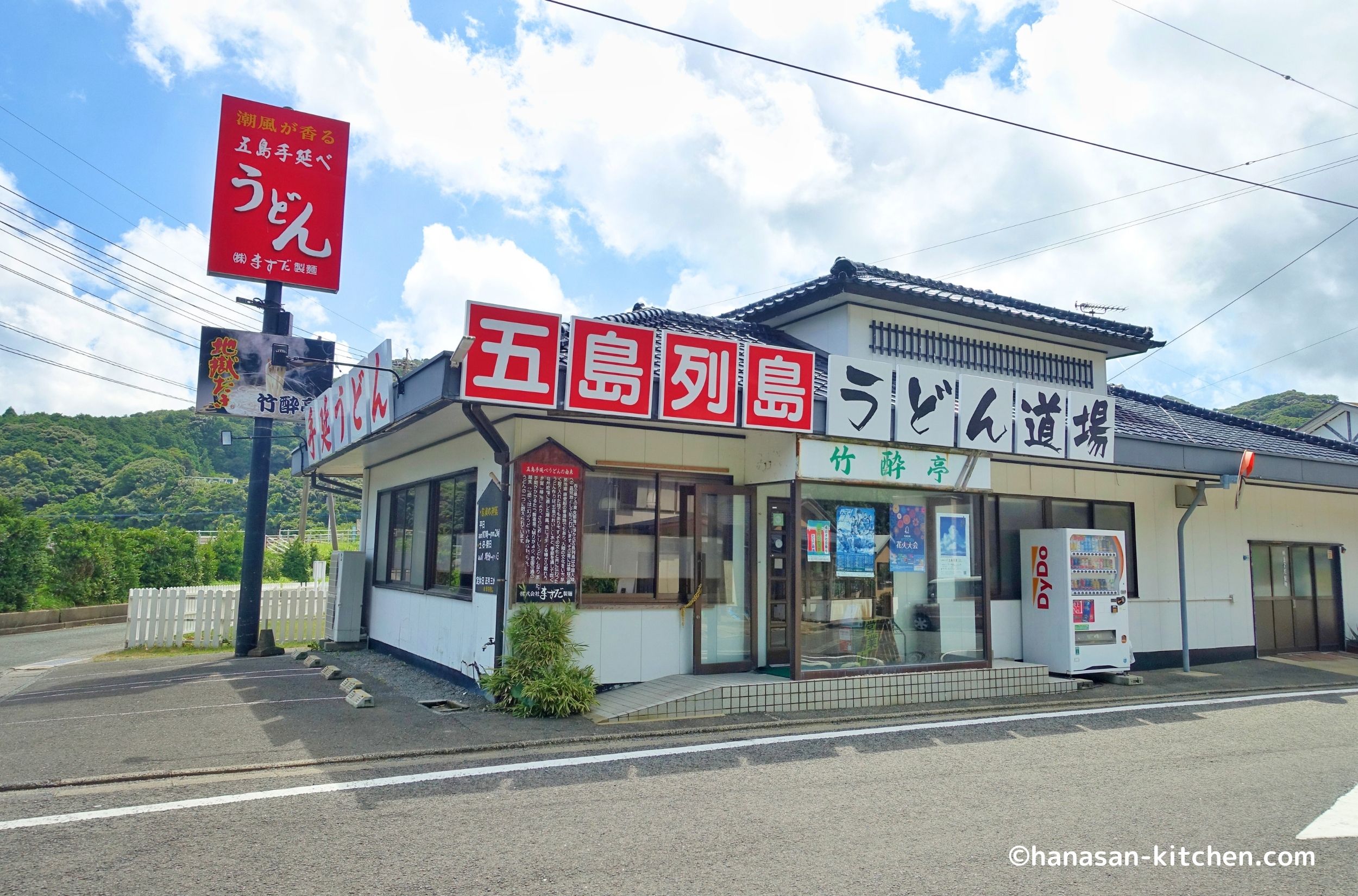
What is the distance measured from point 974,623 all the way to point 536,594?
5.30 meters

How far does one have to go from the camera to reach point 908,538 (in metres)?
10.1

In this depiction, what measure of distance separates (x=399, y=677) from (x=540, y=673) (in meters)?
3.40

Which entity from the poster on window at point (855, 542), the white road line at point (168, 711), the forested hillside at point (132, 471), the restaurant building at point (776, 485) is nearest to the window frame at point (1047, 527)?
the restaurant building at point (776, 485)

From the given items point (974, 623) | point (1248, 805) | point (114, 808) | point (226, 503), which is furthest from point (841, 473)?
point (226, 503)

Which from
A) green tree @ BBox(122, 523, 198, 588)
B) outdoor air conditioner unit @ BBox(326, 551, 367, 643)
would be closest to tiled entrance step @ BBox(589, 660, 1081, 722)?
outdoor air conditioner unit @ BBox(326, 551, 367, 643)

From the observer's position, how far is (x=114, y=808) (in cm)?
529

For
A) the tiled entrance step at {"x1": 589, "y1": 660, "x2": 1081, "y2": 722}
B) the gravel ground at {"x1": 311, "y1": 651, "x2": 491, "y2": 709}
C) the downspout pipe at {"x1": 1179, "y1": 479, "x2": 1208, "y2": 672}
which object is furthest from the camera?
the downspout pipe at {"x1": 1179, "y1": 479, "x2": 1208, "y2": 672}

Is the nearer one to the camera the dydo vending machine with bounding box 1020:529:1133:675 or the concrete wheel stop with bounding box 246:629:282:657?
the dydo vending machine with bounding box 1020:529:1133:675

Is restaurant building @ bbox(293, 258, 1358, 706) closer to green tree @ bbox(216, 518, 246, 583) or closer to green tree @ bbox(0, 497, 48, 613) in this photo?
green tree @ bbox(0, 497, 48, 613)

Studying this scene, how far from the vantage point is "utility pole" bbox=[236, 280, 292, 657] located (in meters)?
13.9

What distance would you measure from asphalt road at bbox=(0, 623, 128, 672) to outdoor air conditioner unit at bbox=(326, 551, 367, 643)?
149 inches

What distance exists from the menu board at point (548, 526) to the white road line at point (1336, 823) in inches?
244

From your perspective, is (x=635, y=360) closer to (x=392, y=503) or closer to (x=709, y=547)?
(x=709, y=547)

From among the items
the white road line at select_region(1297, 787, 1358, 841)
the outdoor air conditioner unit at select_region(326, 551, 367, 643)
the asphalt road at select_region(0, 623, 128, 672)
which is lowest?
the asphalt road at select_region(0, 623, 128, 672)
